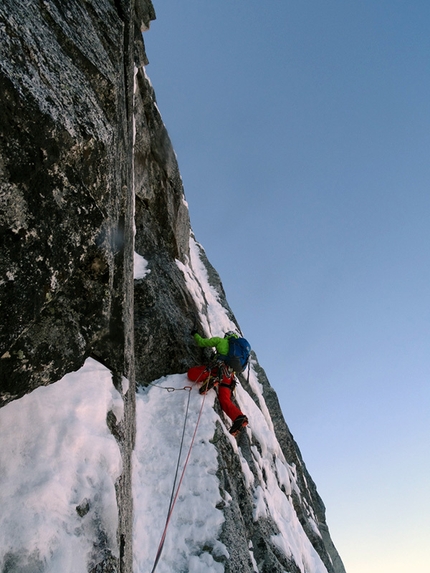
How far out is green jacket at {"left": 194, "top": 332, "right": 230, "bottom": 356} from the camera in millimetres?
9031

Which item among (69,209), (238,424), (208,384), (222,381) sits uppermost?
(222,381)

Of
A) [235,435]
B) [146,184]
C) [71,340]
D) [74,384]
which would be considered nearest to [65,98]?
Answer: [71,340]

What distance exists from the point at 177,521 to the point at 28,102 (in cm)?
539

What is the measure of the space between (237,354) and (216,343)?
1.73 ft

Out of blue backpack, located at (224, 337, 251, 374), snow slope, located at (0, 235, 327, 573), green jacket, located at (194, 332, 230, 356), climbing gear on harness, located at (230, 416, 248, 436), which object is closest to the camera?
snow slope, located at (0, 235, 327, 573)

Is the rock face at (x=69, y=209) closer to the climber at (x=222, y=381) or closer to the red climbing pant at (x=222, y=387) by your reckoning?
the climber at (x=222, y=381)

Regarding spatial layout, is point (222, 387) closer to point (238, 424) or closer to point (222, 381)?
point (222, 381)

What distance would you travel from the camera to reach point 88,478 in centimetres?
371

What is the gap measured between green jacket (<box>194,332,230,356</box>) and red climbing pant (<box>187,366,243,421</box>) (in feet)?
2.33

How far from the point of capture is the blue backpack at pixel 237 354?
8.84 m

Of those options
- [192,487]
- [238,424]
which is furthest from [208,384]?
[192,487]

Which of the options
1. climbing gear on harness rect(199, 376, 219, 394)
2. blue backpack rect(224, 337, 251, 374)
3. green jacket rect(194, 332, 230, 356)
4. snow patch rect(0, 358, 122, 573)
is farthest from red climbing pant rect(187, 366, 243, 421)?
snow patch rect(0, 358, 122, 573)

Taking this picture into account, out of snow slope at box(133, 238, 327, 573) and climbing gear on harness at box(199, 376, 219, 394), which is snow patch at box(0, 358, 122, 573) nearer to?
snow slope at box(133, 238, 327, 573)

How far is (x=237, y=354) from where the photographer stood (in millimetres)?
8992
